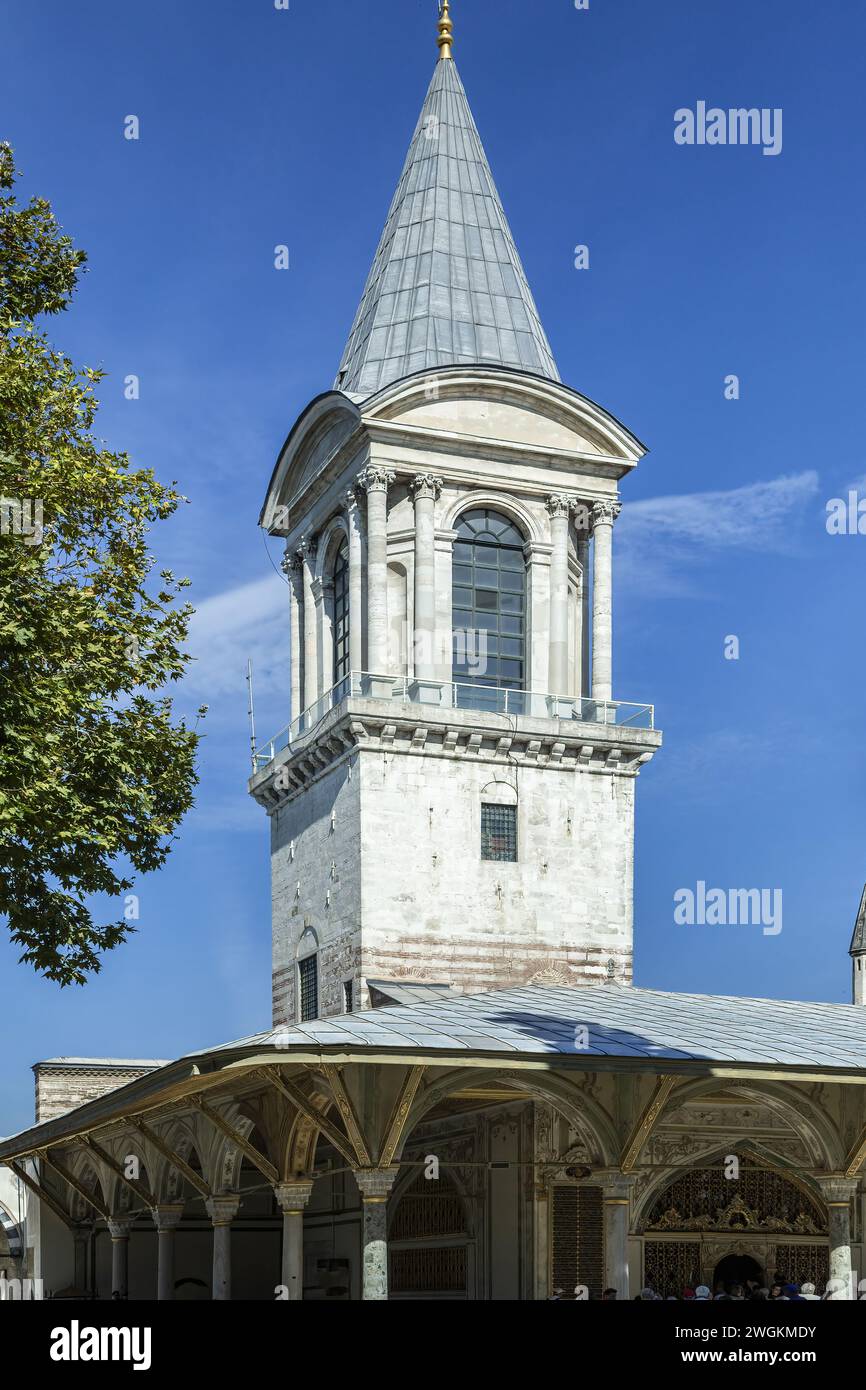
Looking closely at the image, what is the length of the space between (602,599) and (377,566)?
15.7 feet

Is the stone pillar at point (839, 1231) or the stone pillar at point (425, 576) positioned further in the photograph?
the stone pillar at point (425, 576)

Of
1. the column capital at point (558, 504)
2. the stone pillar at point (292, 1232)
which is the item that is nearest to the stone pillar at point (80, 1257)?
the stone pillar at point (292, 1232)

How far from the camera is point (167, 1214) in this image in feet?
98.9

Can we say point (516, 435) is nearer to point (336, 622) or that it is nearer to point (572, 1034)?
point (336, 622)

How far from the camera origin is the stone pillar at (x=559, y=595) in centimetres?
3481

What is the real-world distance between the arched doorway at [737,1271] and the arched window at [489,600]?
37.5ft

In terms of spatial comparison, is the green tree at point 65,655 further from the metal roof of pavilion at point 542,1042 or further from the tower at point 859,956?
the tower at point 859,956

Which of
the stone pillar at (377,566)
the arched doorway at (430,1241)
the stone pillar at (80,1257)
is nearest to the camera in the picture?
the arched doorway at (430,1241)

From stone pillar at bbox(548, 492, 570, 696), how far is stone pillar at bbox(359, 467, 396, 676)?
11.3ft

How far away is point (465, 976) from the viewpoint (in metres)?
31.8

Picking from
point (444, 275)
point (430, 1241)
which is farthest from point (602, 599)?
point (430, 1241)

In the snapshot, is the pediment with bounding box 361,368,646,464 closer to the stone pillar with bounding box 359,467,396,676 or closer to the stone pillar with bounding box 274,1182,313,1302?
the stone pillar with bounding box 359,467,396,676

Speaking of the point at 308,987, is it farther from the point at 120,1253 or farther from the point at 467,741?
the point at 120,1253
